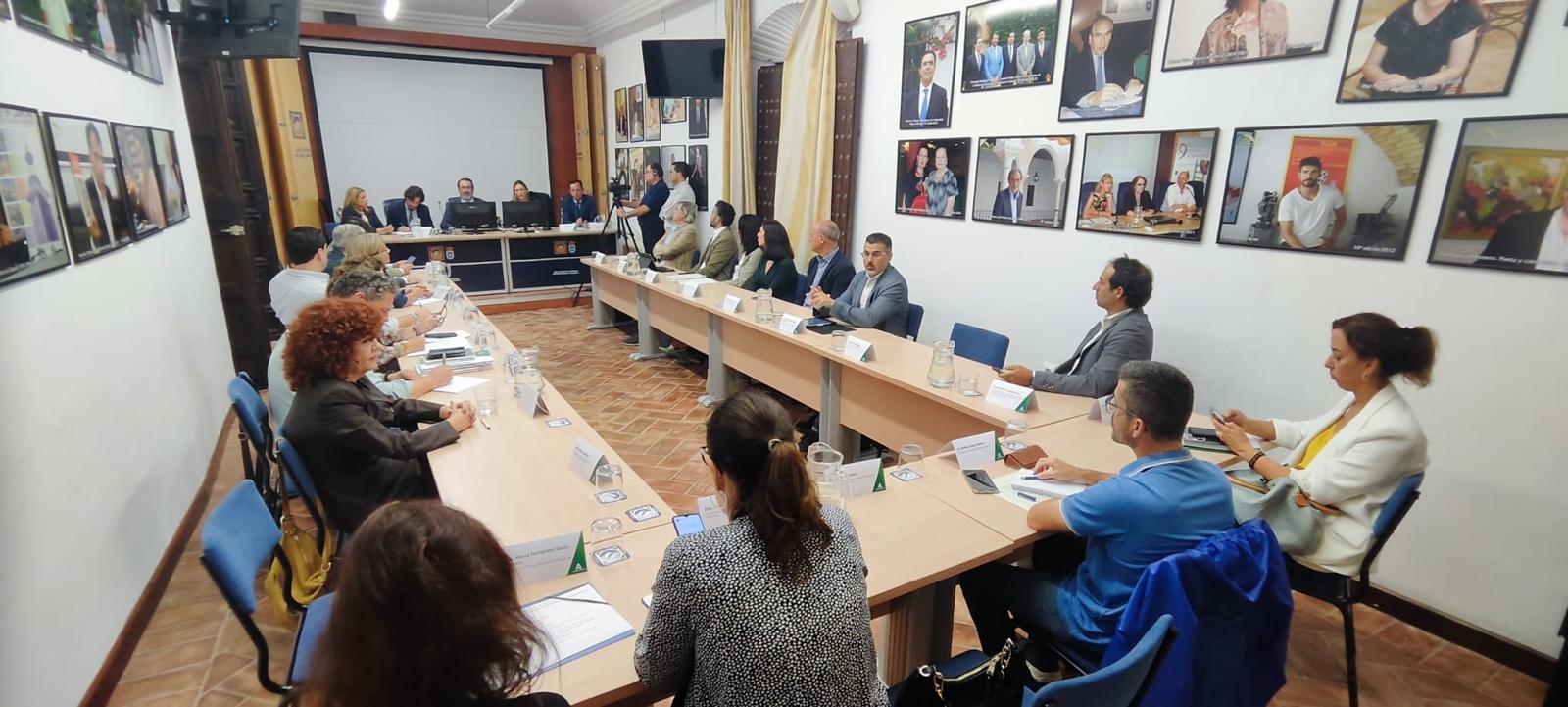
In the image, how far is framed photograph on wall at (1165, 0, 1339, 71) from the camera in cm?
287

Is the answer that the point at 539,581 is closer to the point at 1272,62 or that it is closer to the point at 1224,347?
Result: the point at 1224,347

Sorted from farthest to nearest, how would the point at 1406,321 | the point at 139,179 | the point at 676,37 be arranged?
1. the point at 676,37
2. the point at 139,179
3. the point at 1406,321

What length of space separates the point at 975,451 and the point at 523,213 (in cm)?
697

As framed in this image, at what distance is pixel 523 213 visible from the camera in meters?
7.95

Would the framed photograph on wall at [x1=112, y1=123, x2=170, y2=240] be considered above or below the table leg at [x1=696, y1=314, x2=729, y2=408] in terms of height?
above

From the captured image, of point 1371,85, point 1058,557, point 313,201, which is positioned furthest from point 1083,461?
point 313,201

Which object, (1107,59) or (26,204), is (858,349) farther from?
(26,204)

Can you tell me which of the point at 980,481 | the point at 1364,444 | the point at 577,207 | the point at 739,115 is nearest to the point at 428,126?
the point at 577,207

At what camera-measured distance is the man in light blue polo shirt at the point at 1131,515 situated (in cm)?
159

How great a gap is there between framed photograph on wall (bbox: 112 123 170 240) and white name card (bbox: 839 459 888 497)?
3.30 m

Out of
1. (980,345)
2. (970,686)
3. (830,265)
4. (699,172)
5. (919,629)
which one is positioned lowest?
(919,629)

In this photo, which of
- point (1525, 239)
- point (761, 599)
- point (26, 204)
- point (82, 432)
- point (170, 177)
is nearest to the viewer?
point (761, 599)

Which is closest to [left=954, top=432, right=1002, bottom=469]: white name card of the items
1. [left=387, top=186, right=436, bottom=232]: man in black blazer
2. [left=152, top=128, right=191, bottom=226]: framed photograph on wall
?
[left=152, top=128, right=191, bottom=226]: framed photograph on wall

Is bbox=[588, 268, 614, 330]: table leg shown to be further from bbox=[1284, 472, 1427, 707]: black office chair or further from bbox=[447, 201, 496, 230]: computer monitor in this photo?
bbox=[1284, 472, 1427, 707]: black office chair
